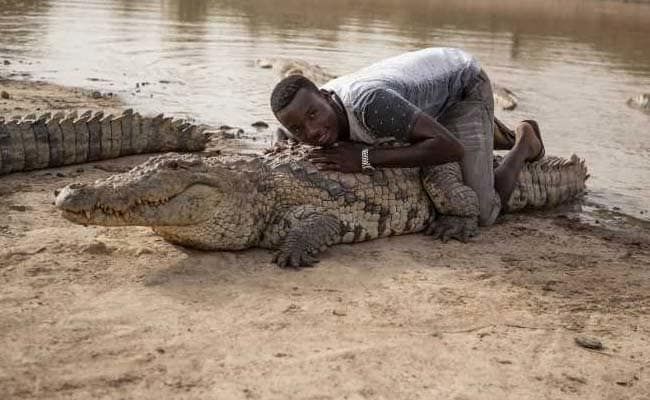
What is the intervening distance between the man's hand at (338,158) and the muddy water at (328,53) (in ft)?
7.61

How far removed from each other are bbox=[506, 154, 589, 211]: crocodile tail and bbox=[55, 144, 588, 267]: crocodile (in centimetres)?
67

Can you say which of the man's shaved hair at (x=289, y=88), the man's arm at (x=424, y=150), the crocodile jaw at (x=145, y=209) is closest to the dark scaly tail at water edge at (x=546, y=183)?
the man's arm at (x=424, y=150)

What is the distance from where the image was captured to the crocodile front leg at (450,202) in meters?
4.36

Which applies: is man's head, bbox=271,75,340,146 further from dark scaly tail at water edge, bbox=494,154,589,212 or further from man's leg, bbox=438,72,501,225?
dark scaly tail at water edge, bbox=494,154,589,212

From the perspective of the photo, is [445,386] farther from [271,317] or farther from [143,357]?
[143,357]

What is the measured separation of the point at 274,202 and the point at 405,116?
85cm

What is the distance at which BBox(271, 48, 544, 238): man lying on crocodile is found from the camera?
3.84 metres

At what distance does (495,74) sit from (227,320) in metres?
9.19

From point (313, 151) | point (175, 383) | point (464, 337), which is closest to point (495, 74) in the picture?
point (313, 151)

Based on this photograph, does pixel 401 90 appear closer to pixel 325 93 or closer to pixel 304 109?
pixel 325 93

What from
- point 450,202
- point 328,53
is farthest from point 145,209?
point 328,53

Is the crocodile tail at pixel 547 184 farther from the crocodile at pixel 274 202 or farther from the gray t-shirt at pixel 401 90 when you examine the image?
the gray t-shirt at pixel 401 90

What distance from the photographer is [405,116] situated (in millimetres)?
3789

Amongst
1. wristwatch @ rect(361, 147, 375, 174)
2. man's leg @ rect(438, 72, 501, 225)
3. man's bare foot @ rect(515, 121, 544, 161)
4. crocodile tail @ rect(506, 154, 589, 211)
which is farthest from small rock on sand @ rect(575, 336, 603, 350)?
man's bare foot @ rect(515, 121, 544, 161)
